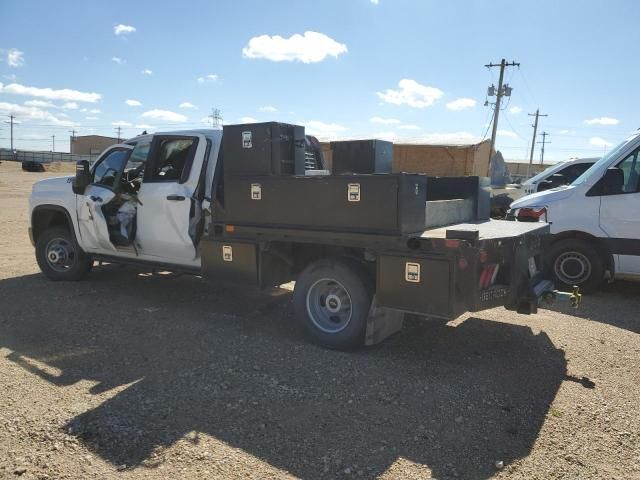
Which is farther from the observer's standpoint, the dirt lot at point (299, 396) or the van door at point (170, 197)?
the van door at point (170, 197)

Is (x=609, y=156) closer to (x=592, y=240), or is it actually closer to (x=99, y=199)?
(x=592, y=240)

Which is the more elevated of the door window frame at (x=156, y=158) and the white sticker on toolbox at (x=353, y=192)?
the door window frame at (x=156, y=158)

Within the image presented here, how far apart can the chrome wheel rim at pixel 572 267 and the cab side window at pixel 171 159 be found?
5.11 m

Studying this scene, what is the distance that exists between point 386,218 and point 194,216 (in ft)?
8.34

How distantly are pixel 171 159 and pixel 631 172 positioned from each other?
19.2 ft

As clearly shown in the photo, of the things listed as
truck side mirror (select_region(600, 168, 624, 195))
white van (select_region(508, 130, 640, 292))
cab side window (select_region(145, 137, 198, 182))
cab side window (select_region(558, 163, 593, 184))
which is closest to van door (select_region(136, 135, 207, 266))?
cab side window (select_region(145, 137, 198, 182))

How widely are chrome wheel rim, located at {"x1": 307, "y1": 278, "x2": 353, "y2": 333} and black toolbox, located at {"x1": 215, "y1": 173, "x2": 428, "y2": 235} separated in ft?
2.02

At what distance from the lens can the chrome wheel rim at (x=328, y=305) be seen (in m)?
4.79

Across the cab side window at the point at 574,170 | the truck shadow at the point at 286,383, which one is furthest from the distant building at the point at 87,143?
the truck shadow at the point at 286,383

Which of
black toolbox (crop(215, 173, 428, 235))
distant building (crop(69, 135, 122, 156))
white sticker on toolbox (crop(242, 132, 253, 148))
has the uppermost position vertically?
distant building (crop(69, 135, 122, 156))

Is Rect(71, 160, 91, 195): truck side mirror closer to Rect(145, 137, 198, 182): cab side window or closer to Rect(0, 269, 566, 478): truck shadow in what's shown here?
Rect(145, 137, 198, 182): cab side window

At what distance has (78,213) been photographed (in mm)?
6867

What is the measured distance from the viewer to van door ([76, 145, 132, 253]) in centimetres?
658

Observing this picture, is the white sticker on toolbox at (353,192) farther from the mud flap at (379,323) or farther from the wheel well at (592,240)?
the wheel well at (592,240)
